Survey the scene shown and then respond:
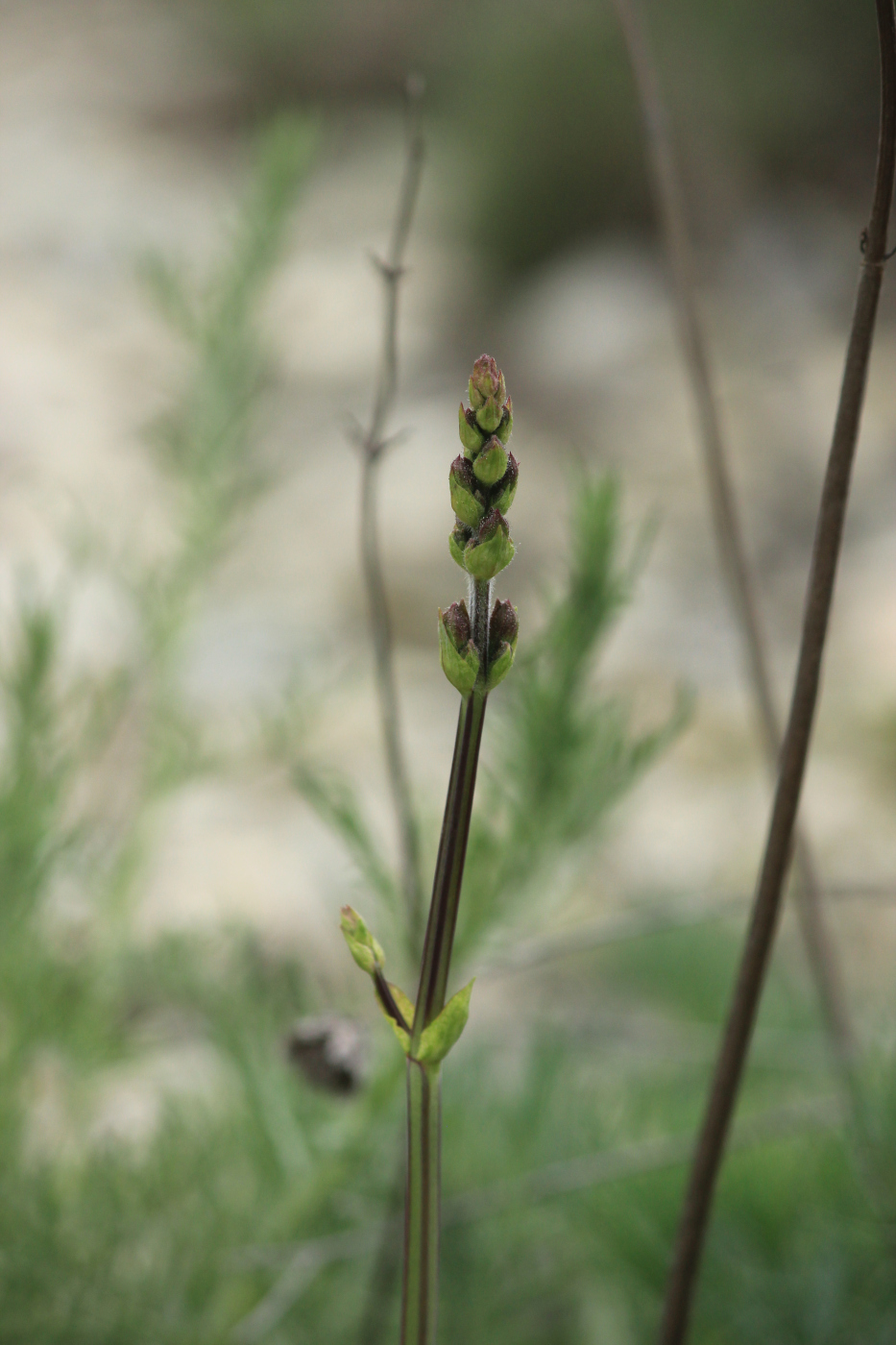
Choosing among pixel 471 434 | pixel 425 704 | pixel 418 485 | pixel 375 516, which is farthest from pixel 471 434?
pixel 418 485

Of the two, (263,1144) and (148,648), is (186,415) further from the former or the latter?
(263,1144)

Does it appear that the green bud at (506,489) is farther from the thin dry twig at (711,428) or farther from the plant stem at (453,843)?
the thin dry twig at (711,428)

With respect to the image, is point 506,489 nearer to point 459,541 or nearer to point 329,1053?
point 459,541

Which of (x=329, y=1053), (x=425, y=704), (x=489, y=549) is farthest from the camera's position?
(x=425, y=704)

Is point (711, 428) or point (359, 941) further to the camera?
point (711, 428)

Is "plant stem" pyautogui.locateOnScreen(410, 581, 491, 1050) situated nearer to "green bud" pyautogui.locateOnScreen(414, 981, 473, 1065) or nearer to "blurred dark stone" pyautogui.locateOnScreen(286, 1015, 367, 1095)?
"green bud" pyautogui.locateOnScreen(414, 981, 473, 1065)

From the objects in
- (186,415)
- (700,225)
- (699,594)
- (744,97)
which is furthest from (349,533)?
(744,97)
